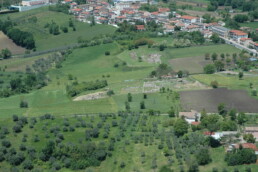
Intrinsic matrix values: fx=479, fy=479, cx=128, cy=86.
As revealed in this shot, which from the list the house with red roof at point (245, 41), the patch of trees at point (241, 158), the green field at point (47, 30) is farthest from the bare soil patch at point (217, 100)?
the green field at point (47, 30)

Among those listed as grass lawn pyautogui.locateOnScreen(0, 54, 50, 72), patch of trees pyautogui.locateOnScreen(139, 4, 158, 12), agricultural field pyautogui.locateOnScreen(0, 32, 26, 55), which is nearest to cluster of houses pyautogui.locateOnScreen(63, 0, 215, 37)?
patch of trees pyautogui.locateOnScreen(139, 4, 158, 12)

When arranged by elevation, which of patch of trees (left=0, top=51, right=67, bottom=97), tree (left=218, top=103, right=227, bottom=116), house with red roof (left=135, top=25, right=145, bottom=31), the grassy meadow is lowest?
patch of trees (left=0, top=51, right=67, bottom=97)

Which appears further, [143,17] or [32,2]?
[32,2]

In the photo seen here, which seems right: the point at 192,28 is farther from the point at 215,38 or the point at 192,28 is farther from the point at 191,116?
the point at 191,116

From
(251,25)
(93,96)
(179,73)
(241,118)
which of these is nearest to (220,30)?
(251,25)

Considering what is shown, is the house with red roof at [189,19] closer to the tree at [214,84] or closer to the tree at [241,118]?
the tree at [214,84]

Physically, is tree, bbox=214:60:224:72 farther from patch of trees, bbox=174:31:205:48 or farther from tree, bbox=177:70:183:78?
patch of trees, bbox=174:31:205:48
